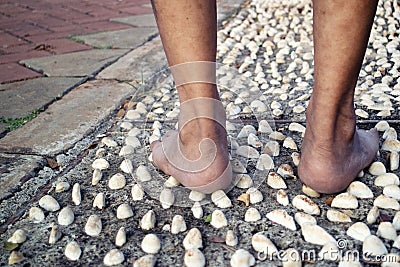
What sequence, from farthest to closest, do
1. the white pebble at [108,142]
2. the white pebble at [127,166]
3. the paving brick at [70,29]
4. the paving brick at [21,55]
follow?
1. the paving brick at [70,29]
2. the paving brick at [21,55]
3. the white pebble at [108,142]
4. the white pebble at [127,166]

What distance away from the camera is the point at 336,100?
0.98m

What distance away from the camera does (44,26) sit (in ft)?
8.48

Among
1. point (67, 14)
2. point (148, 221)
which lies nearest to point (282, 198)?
Result: point (148, 221)

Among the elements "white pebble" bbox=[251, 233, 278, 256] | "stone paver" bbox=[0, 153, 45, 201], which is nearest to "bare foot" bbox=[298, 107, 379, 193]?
"white pebble" bbox=[251, 233, 278, 256]

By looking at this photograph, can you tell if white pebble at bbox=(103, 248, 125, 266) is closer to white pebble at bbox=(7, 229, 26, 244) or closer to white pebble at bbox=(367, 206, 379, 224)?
white pebble at bbox=(7, 229, 26, 244)

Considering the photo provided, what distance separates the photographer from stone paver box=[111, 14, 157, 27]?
2.64m

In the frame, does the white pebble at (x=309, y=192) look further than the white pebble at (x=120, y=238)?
Yes

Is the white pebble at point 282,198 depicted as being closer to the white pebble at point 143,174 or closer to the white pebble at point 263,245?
the white pebble at point 263,245

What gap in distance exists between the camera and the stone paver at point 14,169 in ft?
3.72

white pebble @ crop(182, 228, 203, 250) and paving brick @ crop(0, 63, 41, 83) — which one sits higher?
white pebble @ crop(182, 228, 203, 250)

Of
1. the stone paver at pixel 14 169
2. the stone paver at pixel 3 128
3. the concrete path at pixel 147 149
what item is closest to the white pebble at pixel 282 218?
the concrete path at pixel 147 149

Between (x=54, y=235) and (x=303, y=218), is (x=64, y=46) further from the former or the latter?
(x=303, y=218)

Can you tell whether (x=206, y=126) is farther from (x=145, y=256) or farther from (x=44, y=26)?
(x=44, y=26)

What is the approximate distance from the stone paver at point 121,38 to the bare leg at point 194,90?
1.25 meters
